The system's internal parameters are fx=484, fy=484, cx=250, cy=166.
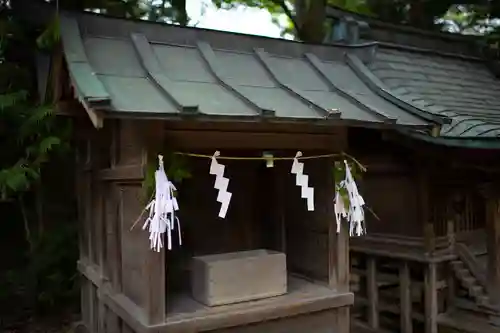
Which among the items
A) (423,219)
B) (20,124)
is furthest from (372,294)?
(20,124)

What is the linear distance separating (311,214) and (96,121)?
2.42 metres

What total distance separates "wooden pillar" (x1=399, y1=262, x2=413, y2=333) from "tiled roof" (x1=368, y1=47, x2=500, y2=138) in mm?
2168

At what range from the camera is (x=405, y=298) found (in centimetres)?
649

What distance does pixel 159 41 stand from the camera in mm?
4266

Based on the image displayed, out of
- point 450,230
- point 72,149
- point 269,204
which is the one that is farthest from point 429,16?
point 72,149

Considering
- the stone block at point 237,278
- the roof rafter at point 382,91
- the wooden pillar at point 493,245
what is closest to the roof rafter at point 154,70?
the stone block at point 237,278

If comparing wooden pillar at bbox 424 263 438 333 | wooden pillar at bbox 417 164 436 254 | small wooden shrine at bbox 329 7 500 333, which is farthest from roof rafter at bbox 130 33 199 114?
wooden pillar at bbox 424 263 438 333

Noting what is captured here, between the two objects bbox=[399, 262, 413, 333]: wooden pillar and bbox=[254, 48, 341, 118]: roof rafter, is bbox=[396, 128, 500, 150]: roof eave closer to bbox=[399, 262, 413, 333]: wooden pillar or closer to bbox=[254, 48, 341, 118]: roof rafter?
bbox=[254, 48, 341, 118]: roof rafter

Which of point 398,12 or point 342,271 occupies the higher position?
point 398,12

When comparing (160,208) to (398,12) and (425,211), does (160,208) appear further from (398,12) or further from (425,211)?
(398,12)

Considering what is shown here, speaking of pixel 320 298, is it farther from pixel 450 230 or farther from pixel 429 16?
pixel 429 16

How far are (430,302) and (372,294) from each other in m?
0.83

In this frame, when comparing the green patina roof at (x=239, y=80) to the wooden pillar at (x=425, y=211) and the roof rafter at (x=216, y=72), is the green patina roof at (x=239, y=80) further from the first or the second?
the wooden pillar at (x=425, y=211)

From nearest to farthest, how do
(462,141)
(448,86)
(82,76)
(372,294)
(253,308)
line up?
(82,76) < (253,308) < (462,141) < (448,86) < (372,294)
